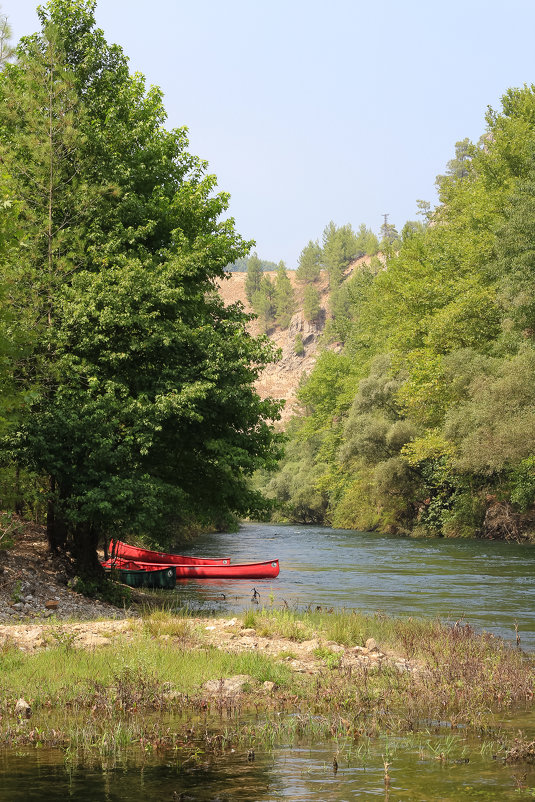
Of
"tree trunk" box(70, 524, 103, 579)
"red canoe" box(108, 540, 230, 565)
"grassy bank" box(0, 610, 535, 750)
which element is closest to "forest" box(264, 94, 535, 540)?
"red canoe" box(108, 540, 230, 565)

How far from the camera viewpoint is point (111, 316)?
20172mm

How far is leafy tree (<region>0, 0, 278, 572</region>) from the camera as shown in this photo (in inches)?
785

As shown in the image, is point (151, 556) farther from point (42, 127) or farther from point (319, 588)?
point (42, 127)

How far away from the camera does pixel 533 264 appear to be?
41000mm

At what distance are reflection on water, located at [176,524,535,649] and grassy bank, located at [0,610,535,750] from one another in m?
4.18

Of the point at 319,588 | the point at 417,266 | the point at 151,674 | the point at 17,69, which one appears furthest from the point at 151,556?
the point at 417,266

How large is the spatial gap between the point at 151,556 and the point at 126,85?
18.8 meters

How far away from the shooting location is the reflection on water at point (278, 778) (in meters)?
7.99

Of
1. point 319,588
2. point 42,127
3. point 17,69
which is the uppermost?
point 17,69

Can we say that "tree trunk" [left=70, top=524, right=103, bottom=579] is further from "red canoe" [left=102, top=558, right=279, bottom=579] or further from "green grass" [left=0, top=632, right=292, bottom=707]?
"red canoe" [left=102, top=558, right=279, bottom=579]

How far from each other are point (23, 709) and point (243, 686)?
3.25 m

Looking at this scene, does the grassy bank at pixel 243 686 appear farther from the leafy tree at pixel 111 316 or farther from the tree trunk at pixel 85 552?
the tree trunk at pixel 85 552

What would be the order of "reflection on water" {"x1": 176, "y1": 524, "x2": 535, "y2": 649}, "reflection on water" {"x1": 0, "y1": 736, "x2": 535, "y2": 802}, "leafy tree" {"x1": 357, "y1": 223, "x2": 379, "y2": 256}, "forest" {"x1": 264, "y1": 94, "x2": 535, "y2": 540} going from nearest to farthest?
1. "reflection on water" {"x1": 0, "y1": 736, "x2": 535, "y2": 802}
2. "reflection on water" {"x1": 176, "y1": 524, "x2": 535, "y2": 649}
3. "forest" {"x1": 264, "y1": 94, "x2": 535, "y2": 540}
4. "leafy tree" {"x1": 357, "y1": 223, "x2": 379, "y2": 256}

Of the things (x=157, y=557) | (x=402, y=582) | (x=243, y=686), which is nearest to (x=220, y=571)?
(x=157, y=557)
